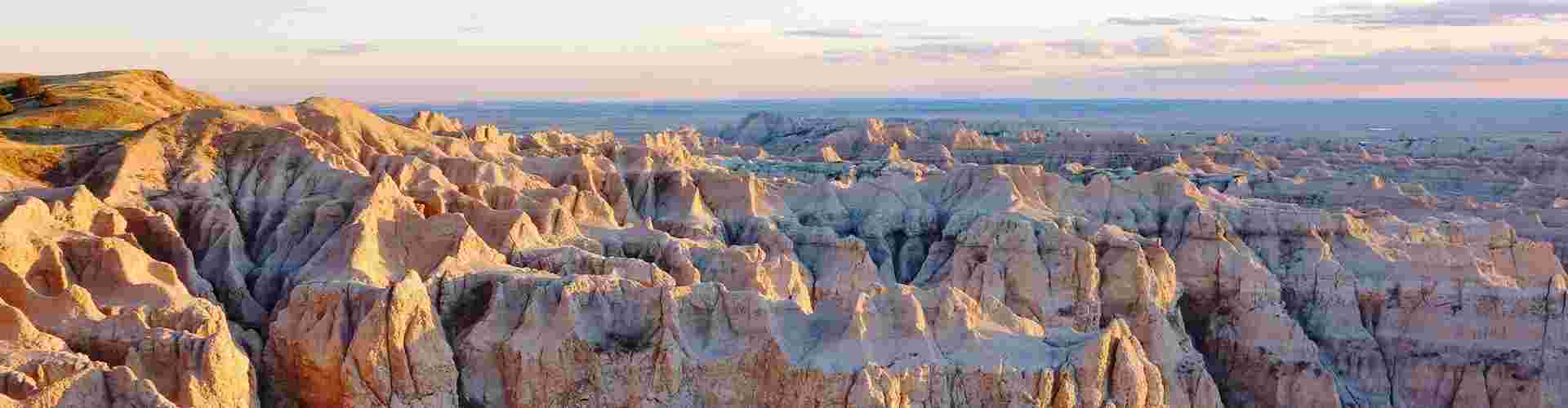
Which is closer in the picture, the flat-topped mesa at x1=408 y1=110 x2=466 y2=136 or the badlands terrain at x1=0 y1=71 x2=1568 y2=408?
the badlands terrain at x1=0 y1=71 x2=1568 y2=408

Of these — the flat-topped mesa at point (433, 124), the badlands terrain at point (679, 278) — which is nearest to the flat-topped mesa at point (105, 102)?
the badlands terrain at point (679, 278)

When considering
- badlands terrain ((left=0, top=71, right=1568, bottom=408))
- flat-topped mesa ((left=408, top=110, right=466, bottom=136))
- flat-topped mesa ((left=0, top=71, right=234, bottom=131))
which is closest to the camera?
badlands terrain ((left=0, top=71, right=1568, bottom=408))

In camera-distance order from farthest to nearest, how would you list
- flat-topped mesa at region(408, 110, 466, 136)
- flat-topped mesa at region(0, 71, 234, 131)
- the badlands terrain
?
flat-topped mesa at region(408, 110, 466, 136), flat-topped mesa at region(0, 71, 234, 131), the badlands terrain

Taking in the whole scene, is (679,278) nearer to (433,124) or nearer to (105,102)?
(433,124)

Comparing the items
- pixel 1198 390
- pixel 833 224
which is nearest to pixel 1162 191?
pixel 833 224

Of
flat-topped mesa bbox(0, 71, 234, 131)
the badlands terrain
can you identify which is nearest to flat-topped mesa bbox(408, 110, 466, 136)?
the badlands terrain

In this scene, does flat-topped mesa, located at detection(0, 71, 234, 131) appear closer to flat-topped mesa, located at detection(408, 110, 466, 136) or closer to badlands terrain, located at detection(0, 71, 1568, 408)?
badlands terrain, located at detection(0, 71, 1568, 408)

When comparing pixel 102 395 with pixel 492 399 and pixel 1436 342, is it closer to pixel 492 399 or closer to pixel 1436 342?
pixel 492 399

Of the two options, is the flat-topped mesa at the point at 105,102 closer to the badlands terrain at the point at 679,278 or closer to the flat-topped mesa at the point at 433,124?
the badlands terrain at the point at 679,278

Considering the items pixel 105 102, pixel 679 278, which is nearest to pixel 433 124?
pixel 105 102
